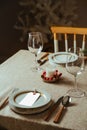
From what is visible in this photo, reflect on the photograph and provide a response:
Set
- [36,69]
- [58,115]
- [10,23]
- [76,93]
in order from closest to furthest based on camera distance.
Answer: [58,115] < [76,93] < [36,69] < [10,23]

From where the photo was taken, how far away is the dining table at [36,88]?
1003 mm

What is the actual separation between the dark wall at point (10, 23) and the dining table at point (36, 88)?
1.23 m

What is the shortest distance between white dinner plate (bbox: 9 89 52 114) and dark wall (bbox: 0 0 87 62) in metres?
1.81

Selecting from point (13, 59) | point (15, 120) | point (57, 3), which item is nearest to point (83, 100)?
point (15, 120)

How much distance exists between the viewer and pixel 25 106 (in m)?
1.07

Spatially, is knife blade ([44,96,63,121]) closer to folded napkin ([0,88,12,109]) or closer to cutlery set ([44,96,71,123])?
cutlery set ([44,96,71,123])

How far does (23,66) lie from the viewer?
158 centimetres

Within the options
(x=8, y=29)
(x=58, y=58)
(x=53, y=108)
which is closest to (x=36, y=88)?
(x=53, y=108)

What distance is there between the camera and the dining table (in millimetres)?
1003

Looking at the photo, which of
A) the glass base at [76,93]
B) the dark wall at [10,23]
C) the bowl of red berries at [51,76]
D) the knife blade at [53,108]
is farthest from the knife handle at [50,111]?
the dark wall at [10,23]

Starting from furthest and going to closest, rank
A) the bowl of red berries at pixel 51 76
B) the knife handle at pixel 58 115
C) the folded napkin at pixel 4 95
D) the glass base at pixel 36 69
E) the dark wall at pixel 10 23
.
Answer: the dark wall at pixel 10 23, the glass base at pixel 36 69, the bowl of red berries at pixel 51 76, the folded napkin at pixel 4 95, the knife handle at pixel 58 115

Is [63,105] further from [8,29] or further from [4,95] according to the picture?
[8,29]

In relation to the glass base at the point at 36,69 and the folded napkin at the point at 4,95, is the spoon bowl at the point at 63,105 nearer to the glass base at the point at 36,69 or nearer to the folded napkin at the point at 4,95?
the folded napkin at the point at 4,95

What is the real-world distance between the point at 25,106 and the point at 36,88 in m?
0.23
